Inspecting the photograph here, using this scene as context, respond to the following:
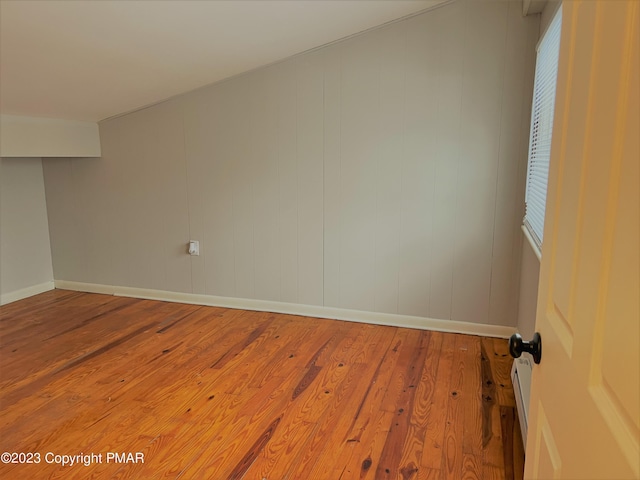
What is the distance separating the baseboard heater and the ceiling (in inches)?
81.1

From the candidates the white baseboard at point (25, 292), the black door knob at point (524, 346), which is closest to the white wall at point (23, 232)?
the white baseboard at point (25, 292)

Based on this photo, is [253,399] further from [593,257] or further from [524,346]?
[593,257]

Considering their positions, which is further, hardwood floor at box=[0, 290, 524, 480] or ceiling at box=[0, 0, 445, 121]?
ceiling at box=[0, 0, 445, 121]

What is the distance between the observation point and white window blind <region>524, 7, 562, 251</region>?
224 centimetres

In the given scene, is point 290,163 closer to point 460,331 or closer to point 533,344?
point 460,331

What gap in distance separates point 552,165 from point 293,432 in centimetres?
169

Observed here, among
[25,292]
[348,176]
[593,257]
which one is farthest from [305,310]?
[593,257]

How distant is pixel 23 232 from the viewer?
165 inches

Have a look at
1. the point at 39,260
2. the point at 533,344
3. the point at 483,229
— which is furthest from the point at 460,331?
the point at 39,260

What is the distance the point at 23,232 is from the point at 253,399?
112 inches

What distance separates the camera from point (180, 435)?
2.21 metres

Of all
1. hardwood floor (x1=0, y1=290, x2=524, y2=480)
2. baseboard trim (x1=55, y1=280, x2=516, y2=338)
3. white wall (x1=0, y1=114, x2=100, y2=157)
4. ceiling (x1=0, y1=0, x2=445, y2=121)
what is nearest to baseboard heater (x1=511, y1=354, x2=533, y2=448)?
hardwood floor (x1=0, y1=290, x2=524, y2=480)

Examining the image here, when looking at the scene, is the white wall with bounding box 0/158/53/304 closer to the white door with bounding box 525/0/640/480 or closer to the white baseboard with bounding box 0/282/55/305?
the white baseboard with bounding box 0/282/55/305

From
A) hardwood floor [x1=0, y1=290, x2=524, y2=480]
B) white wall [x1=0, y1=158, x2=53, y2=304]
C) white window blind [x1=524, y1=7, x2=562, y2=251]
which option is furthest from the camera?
white wall [x1=0, y1=158, x2=53, y2=304]
